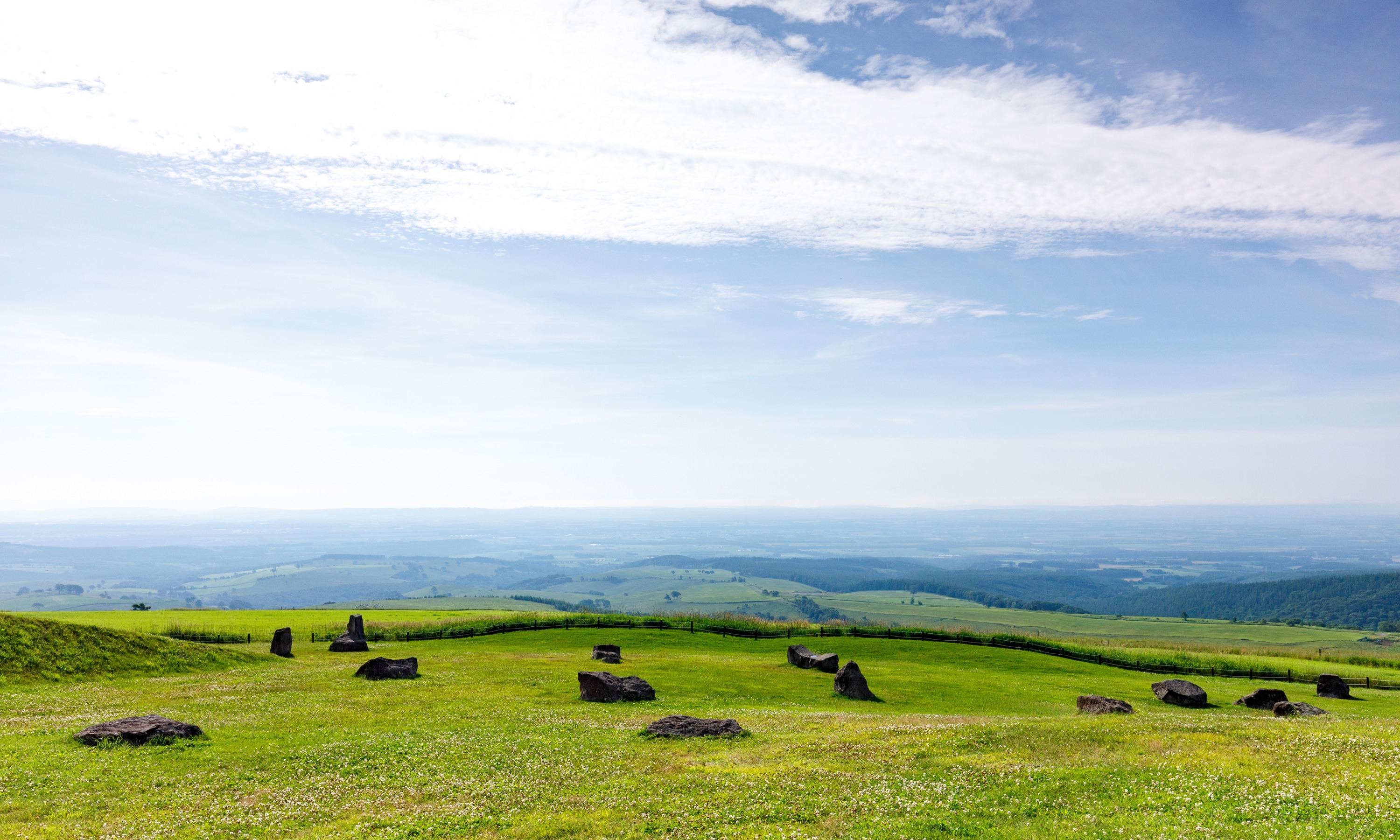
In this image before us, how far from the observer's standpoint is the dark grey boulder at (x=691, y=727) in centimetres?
2791

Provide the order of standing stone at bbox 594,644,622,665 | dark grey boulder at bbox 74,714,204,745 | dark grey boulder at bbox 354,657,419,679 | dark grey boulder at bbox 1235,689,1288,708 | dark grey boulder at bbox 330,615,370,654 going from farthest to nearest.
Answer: dark grey boulder at bbox 330,615,370,654 → standing stone at bbox 594,644,622,665 → dark grey boulder at bbox 354,657,419,679 → dark grey boulder at bbox 1235,689,1288,708 → dark grey boulder at bbox 74,714,204,745

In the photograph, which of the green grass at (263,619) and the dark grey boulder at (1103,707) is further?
the green grass at (263,619)

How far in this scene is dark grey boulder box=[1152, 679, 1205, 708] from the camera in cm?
4300

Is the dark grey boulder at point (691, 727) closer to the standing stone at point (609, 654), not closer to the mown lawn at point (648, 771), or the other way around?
the mown lawn at point (648, 771)

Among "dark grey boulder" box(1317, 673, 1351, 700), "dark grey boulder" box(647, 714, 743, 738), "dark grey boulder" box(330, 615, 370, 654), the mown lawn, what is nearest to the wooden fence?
"dark grey boulder" box(330, 615, 370, 654)

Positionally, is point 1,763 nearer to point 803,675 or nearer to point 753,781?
point 753,781

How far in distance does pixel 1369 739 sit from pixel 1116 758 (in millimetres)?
9684

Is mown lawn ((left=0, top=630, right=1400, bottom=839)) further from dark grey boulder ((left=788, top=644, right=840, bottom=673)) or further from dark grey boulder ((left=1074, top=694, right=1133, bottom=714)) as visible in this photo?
dark grey boulder ((left=788, top=644, right=840, bottom=673))

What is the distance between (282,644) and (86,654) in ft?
45.3

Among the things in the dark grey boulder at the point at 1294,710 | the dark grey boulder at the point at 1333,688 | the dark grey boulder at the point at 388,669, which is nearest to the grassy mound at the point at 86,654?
the dark grey boulder at the point at 388,669

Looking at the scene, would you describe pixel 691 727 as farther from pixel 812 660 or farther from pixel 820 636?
pixel 820 636

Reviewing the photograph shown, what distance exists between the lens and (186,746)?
2530 centimetres

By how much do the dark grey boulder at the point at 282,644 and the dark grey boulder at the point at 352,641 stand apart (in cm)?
441

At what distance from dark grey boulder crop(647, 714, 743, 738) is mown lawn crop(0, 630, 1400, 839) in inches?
34.7
